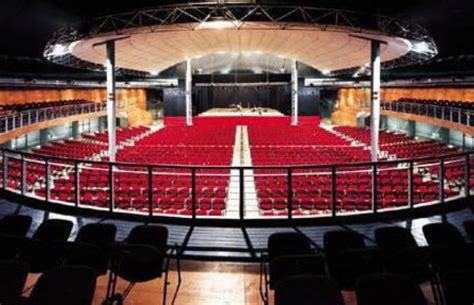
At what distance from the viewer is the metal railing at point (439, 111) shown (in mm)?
22316

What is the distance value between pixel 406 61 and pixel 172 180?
2093 centimetres

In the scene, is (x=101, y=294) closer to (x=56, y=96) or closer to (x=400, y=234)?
(x=400, y=234)

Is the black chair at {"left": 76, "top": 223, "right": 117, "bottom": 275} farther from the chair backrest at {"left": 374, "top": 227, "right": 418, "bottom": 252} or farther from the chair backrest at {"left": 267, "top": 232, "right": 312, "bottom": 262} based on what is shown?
the chair backrest at {"left": 374, "top": 227, "right": 418, "bottom": 252}

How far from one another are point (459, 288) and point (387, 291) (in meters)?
0.75

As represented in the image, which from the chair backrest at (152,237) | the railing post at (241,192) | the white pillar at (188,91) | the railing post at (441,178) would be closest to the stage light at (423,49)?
the railing post at (441,178)

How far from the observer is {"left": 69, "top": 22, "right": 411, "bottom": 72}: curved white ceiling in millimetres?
19950

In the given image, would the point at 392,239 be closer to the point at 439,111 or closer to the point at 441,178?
the point at 441,178

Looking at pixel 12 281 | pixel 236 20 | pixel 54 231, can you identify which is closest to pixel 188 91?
pixel 236 20

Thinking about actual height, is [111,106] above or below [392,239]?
above

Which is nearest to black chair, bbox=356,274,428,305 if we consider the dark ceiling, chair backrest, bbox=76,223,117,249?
chair backrest, bbox=76,223,117,249

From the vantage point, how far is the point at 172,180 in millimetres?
13031

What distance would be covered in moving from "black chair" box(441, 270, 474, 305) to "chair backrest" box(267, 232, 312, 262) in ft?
Result: 6.20

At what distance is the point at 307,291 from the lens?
445cm

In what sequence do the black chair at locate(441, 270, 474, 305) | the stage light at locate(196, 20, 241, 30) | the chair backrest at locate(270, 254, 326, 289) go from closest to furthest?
the black chair at locate(441, 270, 474, 305), the chair backrest at locate(270, 254, 326, 289), the stage light at locate(196, 20, 241, 30)
